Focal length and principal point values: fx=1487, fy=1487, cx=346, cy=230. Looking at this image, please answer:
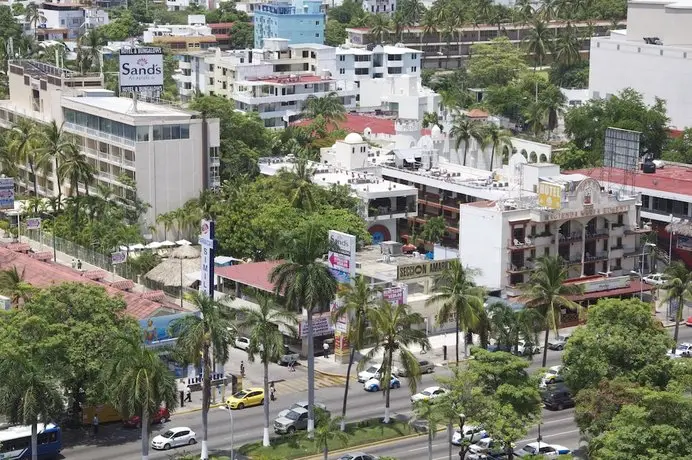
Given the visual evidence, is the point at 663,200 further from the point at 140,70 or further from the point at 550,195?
the point at 140,70

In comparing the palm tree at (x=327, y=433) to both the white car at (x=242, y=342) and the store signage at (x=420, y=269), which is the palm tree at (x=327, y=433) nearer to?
the white car at (x=242, y=342)

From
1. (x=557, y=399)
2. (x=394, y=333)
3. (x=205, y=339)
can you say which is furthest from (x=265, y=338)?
(x=557, y=399)

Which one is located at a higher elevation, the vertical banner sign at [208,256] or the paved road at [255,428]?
the vertical banner sign at [208,256]

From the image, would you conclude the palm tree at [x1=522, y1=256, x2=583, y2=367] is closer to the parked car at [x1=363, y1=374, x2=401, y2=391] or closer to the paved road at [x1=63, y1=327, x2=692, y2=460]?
the paved road at [x1=63, y1=327, x2=692, y2=460]

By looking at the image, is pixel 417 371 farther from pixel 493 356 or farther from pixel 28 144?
pixel 28 144

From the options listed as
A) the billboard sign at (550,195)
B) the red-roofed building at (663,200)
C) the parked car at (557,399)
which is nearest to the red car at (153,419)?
the parked car at (557,399)

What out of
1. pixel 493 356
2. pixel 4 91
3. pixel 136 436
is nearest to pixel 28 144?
pixel 4 91
